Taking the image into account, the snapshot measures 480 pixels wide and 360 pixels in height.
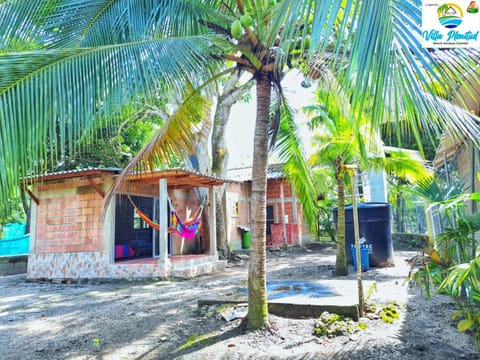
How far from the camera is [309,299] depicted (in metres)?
4.05

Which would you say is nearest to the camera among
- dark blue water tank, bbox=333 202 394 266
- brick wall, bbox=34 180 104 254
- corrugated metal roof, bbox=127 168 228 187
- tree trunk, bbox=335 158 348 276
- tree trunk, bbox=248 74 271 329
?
tree trunk, bbox=248 74 271 329

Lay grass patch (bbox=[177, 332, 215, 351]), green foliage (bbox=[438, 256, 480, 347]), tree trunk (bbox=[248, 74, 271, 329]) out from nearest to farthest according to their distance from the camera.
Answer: green foliage (bbox=[438, 256, 480, 347])
grass patch (bbox=[177, 332, 215, 351])
tree trunk (bbox=[248, 74, 271, 329])

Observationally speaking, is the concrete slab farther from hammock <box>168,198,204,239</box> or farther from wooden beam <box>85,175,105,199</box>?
wooden beam <box>85,175,105,199</box>

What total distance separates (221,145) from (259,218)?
23.9 ft

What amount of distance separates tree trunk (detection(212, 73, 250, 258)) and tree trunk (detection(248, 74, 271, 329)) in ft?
22.1

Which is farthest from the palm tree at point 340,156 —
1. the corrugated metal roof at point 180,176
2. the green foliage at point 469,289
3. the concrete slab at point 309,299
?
the green foliage at point 469,289

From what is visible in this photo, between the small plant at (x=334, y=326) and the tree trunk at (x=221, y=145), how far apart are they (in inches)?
269

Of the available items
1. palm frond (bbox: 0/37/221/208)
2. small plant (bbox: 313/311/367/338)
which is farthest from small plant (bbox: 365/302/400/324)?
palm frond (bbox: 0/37/221/208)

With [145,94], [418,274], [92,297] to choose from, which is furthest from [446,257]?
[92,297]

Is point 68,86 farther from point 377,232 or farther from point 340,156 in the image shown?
point 377,232

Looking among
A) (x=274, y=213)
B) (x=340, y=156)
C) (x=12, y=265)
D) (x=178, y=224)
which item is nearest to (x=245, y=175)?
(x=274, y=213)

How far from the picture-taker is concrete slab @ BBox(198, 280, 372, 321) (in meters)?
3.68

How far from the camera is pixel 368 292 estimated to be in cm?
445

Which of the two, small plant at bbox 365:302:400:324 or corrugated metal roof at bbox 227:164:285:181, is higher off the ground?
corrugated metal roof at bbox 227:164:285:181
